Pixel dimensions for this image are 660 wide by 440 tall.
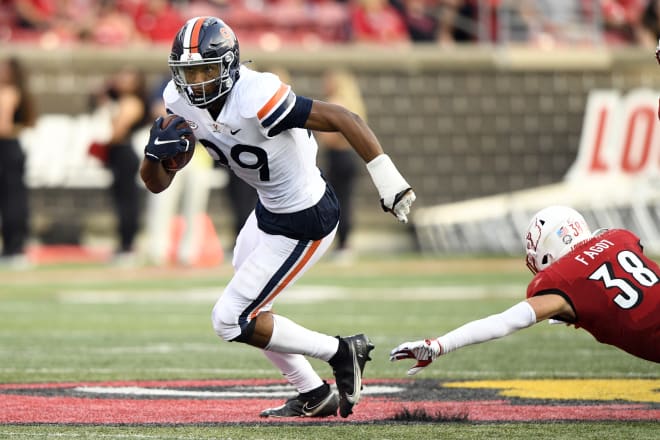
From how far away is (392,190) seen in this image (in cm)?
537

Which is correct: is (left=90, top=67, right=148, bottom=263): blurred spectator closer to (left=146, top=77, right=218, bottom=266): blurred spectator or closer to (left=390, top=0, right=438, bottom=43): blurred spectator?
(left=146, top=77, right=218, bottom=266): blurred spectator

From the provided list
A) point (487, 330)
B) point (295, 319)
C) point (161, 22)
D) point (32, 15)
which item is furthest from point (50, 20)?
point (487, 330)

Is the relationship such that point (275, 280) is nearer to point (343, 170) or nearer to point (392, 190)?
point (392, 190)

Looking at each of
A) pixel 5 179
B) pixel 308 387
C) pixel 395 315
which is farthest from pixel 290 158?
pixel 5 179

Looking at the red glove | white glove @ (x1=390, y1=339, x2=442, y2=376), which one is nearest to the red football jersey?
white glove @ (x1=390, y1=339, x2=442, y2=376)

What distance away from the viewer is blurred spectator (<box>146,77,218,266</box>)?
53.2ft

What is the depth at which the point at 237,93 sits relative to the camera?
5.68m

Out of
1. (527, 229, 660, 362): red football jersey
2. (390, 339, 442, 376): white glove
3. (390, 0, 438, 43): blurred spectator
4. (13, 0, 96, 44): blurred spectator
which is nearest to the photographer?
(390, 339, 442, 376): white glove

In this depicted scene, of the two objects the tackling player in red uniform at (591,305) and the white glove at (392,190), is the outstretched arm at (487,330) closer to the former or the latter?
the tackling player in red uniform at (591,305)

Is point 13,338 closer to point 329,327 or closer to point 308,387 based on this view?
point 329,327

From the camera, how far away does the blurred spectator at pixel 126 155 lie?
16.0 metres

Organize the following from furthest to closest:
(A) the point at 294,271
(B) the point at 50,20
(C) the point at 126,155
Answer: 1. (B) the point at 50,20
2. (C) the point at 126,155
3. (A) the point at 294,271

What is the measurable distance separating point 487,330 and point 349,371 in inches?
31.0

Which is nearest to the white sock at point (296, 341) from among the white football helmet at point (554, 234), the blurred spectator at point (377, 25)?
the white football helmet at point (554, 234)
